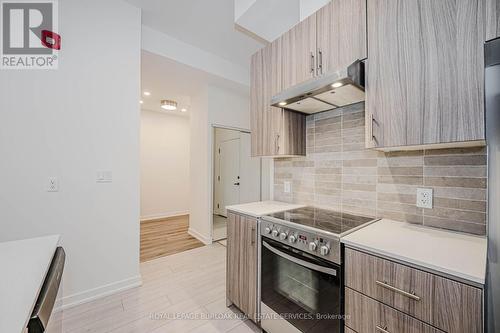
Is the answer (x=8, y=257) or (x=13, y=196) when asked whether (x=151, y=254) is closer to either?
(x=13, y=196)

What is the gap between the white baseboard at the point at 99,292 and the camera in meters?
1.88

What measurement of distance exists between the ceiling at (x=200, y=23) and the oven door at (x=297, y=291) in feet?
8.30

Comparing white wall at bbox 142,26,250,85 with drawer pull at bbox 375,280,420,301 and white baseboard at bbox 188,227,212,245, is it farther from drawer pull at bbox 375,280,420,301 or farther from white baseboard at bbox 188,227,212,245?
drawer pull at bbox 375,280,420,301

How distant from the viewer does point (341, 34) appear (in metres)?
1.37

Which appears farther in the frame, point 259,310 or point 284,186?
point 284,186

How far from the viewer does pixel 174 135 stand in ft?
17.7

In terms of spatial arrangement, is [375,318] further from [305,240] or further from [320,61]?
[320,61]

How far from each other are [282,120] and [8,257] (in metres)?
1.80

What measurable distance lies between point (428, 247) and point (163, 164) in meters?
5.24

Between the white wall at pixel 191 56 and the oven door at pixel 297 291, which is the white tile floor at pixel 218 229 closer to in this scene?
the oven door at pixel 297 291

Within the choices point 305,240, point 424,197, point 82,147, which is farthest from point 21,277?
point 424,197

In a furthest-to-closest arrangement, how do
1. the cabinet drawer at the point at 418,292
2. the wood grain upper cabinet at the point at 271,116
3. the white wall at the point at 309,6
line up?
the wood grain upper cabinet at the point at 271,116 → the white wall at the point at 309,6 → the cabinet drawer at the point at 418,292

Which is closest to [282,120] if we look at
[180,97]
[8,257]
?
[8,257]

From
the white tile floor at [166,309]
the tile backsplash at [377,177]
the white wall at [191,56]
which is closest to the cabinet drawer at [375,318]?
the tile backsplash at [377,177]
